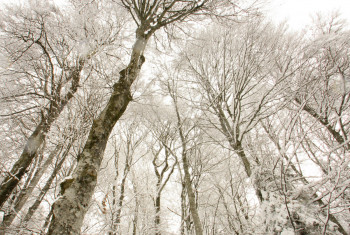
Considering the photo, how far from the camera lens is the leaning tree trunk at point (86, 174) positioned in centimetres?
142

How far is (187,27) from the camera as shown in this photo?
3910 mm

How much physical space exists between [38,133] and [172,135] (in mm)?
3079

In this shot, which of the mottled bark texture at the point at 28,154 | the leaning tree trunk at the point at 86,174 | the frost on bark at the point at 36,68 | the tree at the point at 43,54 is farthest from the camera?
the tree at the point at 43,54

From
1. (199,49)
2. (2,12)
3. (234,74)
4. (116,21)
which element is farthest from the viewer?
(116,21)

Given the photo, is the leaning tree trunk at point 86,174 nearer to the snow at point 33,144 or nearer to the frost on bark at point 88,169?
the frost on bark at point 88,169

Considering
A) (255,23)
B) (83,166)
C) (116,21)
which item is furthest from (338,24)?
(83,166)

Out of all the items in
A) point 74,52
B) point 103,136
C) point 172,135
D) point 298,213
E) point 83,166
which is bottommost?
point 298,213

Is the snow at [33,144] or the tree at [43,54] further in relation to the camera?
the tree at [43,54]

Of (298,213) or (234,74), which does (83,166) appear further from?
(234,74)

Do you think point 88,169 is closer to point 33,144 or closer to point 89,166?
point 89,166

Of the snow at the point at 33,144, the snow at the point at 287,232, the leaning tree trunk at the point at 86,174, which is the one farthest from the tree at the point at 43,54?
the snow at the point at 287,232

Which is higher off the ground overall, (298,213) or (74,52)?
(74,52)

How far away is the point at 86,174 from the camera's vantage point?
1.69 metres

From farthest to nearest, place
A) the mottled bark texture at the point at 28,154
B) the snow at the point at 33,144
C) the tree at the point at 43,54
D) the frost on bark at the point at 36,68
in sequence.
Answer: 1. the tree at the point at 43,54
2. the snow at the point at 33,144
3. the frost on bark at the point at 36,68
4. the mottled bark texture at the point at 28,154
